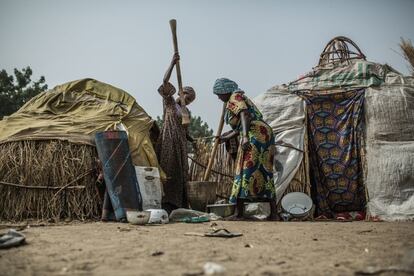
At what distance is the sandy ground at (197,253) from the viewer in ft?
7.24

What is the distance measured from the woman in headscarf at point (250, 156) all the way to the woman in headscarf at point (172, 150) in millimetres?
887

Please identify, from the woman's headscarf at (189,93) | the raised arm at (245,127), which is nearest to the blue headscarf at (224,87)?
the raised arm at (245,127)

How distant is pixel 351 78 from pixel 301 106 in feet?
2.85

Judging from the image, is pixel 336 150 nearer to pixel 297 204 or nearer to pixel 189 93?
pixel 297 204

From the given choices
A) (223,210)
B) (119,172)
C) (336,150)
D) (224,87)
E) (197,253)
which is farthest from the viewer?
(336,150)

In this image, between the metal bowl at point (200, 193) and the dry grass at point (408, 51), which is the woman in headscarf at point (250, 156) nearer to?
the metal bowl at point (200, 193)

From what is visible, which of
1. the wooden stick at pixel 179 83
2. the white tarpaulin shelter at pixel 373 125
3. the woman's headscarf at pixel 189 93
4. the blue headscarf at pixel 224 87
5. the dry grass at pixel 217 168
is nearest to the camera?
the blue headscarf at pixel 224 87

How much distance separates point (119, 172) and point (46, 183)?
3.07ft

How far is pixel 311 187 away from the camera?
23.1 ft

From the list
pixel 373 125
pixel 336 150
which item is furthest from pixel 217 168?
pixel 373 125

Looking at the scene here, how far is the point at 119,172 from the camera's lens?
5.16 metres

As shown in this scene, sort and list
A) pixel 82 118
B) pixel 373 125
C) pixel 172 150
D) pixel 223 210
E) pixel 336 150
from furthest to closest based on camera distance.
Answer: pixel 336 150
pixel 373 125
pixel 172 150
pixel 82 118
pixel 223 210

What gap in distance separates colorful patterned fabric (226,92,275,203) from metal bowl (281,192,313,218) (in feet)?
2.75

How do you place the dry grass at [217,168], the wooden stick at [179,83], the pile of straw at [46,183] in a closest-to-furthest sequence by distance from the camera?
the pile of straw at [46,183] → the wooden stick at [179,83] → the dry grass at [217,168]
